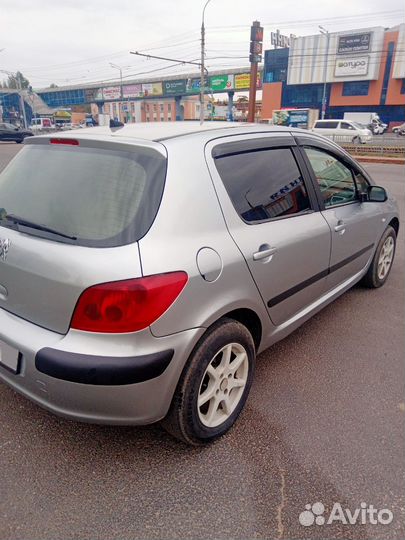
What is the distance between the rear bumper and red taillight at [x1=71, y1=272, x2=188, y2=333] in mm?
49

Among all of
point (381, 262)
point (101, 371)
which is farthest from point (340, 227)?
point (101, 371)

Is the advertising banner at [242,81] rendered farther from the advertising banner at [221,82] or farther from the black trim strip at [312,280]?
the black trim strip at [312,280]

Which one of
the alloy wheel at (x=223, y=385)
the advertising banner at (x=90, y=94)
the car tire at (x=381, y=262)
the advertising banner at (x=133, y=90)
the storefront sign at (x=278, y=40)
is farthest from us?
the advertising banner at (x=90, y=94)

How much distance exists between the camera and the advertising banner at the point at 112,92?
76.6m

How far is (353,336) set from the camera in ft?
11.3

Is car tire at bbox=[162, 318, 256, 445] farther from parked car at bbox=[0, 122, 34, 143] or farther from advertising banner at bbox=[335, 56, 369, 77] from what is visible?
advertising banner at bbox=[335, 56, 369, 77]

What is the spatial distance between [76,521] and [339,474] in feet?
4.14

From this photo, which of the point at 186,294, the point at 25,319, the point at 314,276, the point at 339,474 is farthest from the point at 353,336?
the point at 25,319

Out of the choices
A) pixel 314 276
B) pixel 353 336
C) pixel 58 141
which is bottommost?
pixel 353 336

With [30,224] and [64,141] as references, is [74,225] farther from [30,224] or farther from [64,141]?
[64,141]

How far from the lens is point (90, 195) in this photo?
1993mm

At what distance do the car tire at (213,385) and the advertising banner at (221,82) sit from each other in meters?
64.1

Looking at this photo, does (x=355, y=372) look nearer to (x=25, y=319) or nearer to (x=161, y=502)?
(x=161, y=502)

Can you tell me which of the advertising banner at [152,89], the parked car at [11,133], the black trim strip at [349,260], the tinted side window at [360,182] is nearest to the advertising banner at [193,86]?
the advertising banner at [152,89]
